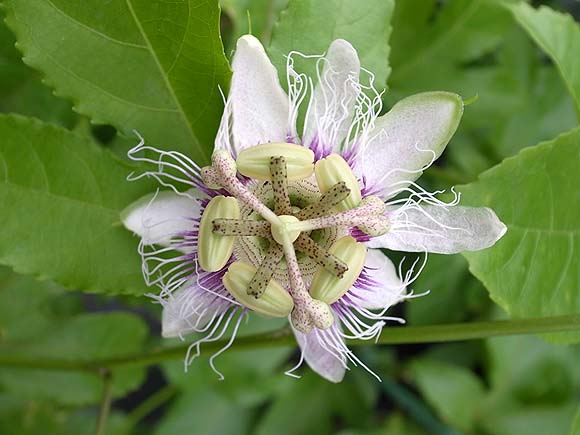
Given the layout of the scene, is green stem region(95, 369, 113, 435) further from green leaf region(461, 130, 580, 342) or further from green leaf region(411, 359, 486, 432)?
green leaf region(411, 359, 486, 432)

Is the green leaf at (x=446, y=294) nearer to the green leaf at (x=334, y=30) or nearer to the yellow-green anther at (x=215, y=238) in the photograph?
the green leaf at (x=334, y=30)

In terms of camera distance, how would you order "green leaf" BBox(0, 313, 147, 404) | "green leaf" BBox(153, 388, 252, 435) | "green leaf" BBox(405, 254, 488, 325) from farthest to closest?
1. "green leaf" BBox(153, 388, 252, 435)
2. "green leaf" BBox(405, 254, 488, 325)
3. "green leaf" BBox(0, 313, 147, 404)

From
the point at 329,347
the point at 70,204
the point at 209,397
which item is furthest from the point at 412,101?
the point at 209,397

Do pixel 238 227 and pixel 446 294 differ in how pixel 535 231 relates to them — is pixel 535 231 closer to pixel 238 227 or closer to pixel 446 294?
pixel 238 227

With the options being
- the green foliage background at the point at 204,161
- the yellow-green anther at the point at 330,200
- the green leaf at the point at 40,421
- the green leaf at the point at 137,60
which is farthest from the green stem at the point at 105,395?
the green leaf at the point at 40,421

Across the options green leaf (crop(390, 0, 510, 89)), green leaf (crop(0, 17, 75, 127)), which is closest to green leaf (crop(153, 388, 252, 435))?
green leaf (crop(0, 17, 75, 127))

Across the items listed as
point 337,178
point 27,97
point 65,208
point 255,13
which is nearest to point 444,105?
point 337,178

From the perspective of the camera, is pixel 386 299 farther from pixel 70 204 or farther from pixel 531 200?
pixel 70 204
